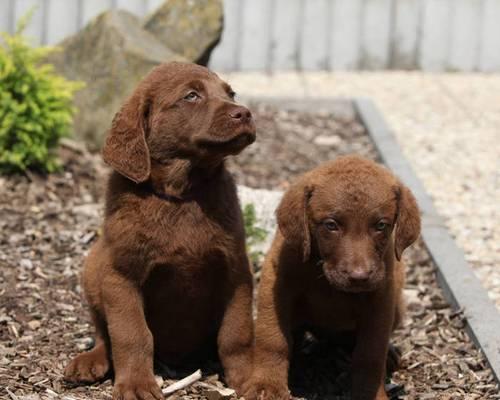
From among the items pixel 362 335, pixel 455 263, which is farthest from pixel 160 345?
pixel 455 263

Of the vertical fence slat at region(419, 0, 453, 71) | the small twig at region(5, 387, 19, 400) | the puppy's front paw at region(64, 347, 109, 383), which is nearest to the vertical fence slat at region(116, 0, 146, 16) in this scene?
the vertical fence slat at region(419, 0, 453, 71)

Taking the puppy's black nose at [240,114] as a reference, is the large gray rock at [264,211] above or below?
below

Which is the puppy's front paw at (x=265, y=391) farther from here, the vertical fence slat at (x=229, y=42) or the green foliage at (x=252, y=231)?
the vertical fence slat at (x=229, y=42)

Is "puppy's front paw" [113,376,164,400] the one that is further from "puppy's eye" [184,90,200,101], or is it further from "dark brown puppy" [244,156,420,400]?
"puppy's eye" [184,90,200,101]

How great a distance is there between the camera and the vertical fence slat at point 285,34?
41.3ft

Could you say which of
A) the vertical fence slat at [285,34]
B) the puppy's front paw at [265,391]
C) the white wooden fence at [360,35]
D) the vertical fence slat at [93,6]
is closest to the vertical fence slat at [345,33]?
the white wooden fence at [360,35]

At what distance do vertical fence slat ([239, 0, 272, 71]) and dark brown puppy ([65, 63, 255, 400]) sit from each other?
7430 mm

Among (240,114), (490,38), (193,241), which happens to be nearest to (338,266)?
(193,241)

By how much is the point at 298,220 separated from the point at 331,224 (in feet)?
0.60

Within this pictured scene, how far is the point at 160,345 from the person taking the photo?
5383 mm

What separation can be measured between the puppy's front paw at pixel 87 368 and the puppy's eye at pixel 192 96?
131 centimetres

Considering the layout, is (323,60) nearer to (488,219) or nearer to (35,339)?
(488,219)

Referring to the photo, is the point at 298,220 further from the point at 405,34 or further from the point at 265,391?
the point at 405,34

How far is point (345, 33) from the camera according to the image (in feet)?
41.8
